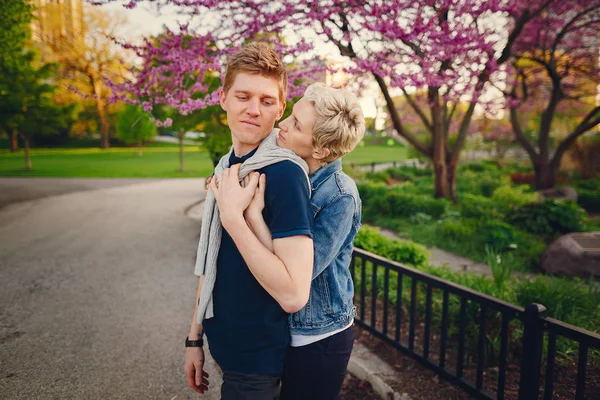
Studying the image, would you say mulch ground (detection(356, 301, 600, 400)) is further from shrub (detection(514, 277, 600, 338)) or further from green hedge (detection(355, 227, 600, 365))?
shrub (detection(514, 277, 600, 338))

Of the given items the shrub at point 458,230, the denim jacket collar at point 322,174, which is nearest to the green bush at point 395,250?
the shrub at point 458,230

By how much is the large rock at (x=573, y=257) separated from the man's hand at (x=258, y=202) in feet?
20.6

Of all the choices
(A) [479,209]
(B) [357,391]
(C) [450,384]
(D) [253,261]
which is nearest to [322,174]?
(D) [253,261]

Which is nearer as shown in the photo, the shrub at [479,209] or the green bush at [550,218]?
the green bush at [550,218]

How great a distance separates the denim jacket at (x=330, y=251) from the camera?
4.90ft

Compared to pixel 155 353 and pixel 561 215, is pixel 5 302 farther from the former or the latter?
pixel 561 215

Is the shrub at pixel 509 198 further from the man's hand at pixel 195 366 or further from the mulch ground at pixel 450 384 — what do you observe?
the man's hand at pixel 195 366

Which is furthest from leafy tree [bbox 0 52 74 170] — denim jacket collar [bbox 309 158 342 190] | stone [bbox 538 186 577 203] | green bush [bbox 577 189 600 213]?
denim jacket collar [bbox 309 158 342 190]

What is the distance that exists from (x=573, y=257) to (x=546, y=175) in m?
9.63

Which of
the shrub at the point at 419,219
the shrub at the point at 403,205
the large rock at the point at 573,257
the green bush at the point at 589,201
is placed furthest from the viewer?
the green bush at the point at 589,201

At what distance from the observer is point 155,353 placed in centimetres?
386

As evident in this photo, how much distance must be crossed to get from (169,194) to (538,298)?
13888mm

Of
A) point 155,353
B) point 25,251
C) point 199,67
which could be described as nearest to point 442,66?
point 199,67

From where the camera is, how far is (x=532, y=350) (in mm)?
2494
